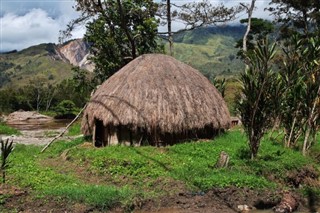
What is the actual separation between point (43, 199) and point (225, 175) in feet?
15.7

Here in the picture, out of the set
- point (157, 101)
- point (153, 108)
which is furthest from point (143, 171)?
point (157, 101)

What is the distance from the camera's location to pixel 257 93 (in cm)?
1267

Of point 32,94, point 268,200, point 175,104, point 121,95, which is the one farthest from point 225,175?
point 32,94

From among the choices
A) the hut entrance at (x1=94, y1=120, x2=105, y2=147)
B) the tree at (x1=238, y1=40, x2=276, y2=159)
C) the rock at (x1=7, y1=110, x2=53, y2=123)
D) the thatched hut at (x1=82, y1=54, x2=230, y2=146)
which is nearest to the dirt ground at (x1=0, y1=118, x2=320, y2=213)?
the tree at (x1=238, y1=40, x2=276, y2=159)

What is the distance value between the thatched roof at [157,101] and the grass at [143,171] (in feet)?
3.06

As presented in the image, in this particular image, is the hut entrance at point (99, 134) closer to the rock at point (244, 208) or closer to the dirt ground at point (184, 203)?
the dirt ground at point (184, 203)

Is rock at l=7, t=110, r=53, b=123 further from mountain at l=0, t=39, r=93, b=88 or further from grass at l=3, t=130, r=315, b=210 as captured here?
mountain at l=0, t=39, r=93, b=88

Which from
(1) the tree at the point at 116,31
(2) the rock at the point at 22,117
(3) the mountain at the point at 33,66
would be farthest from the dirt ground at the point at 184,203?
(3) the mountain at the point at 33,66

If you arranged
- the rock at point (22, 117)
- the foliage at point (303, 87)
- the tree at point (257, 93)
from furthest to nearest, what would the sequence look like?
the rock at point (22, 117), the foliage at point (303, 87), the tree at point (257, 93)

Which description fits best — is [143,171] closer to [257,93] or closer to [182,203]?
[182,203]

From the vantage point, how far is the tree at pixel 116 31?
2253 cm

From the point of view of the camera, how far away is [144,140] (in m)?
15.3

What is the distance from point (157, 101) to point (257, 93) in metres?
3.87

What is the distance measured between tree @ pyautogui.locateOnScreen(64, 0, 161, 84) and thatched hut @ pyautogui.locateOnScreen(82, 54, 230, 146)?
5913 mm
